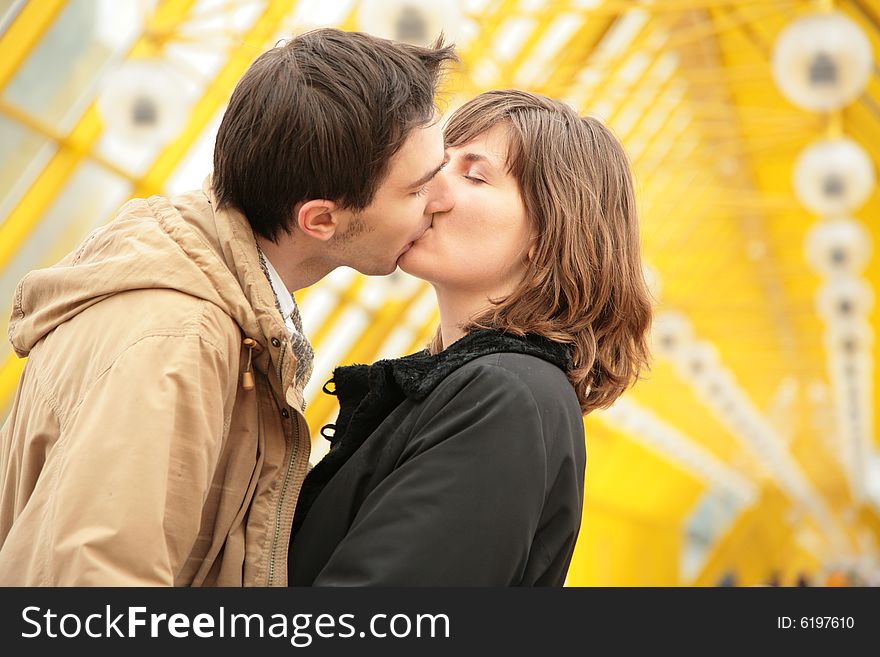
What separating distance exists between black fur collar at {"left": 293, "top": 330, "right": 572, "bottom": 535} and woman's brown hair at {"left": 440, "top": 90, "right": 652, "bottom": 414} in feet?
0.19

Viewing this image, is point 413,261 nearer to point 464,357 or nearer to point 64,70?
point 464,357

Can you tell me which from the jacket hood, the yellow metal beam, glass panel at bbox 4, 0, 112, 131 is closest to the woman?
the jacket hood

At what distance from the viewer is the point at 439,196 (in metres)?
2.61

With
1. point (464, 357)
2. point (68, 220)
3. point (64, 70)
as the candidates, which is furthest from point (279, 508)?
point (68, 220)

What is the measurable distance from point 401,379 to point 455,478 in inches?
15.5

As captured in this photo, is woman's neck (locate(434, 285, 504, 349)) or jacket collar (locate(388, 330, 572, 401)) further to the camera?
woman's neck (locate(434, 285, 504, 349))

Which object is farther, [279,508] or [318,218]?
[318,218]

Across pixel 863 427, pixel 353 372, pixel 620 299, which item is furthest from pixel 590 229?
pixel 863 427

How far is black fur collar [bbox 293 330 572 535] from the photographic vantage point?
7.62 ft

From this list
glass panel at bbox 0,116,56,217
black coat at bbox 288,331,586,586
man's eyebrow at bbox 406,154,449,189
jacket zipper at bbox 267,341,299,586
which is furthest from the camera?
glass panel at bbox 0,116,56,217

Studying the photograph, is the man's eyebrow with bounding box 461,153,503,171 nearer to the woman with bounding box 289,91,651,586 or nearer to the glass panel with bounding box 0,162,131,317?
the woman with bounding box 289,91,651,586

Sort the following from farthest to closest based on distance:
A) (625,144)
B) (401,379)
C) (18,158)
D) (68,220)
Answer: (625,144), (68,220), (18,158), (401,379)

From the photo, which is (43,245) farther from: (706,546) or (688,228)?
(706,546)

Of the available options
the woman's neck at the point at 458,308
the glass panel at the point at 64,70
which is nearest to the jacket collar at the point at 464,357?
the woman's neck at the point at 458,308
